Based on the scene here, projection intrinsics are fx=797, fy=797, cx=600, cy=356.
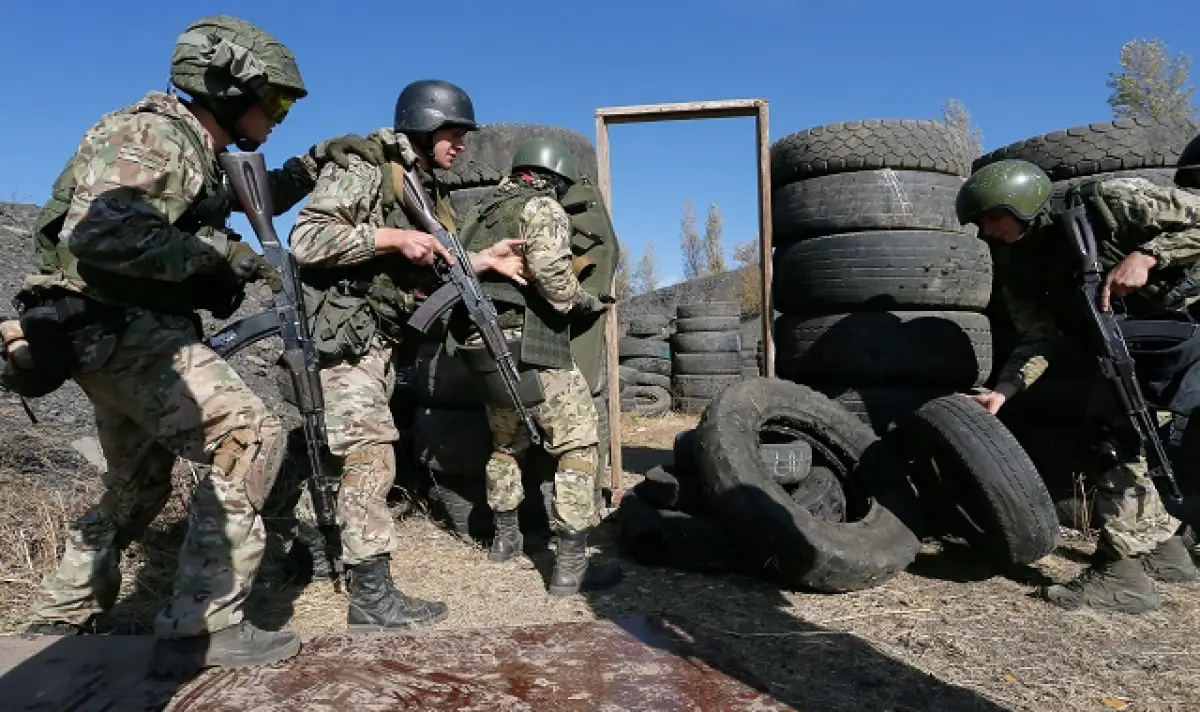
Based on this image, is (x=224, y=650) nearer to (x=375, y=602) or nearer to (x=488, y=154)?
(x=375, y=602)

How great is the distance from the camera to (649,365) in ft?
34.5

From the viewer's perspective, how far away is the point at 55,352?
91.3 inches

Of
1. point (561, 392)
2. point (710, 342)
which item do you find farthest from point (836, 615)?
point (710, 342)

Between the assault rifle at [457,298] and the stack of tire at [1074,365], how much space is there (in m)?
2.77

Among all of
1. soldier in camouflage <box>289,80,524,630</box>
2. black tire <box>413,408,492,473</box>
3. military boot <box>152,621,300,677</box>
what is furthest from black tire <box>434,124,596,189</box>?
military boot <box>152,621,300,677</box>

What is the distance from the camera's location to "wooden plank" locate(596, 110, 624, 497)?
5156 millimetres

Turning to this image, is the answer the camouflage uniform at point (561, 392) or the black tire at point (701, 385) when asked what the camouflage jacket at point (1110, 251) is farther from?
the black tire at point (701, 385)

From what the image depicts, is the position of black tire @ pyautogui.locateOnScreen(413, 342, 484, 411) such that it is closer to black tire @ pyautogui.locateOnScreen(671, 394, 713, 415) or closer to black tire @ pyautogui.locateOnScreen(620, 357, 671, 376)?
black tire @ pyautogui.locateOnScreen(671, 394, 713, 415)

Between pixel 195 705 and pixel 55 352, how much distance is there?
1.09 m

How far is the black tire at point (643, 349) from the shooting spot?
10.6 meters

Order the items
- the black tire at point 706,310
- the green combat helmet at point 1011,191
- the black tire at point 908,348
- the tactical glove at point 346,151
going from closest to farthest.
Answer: the tactical glove at point 346,151 → the green combat helmet at point 1011,191 → the black tire at point 908,348 → the black tire at point 706,310

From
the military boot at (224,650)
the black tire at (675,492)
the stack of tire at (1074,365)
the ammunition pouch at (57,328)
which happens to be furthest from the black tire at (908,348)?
the ammunition pouch at (57,328)

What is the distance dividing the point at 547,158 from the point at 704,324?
6007 millimetres

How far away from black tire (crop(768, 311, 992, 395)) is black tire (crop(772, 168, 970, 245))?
55 centimetres
